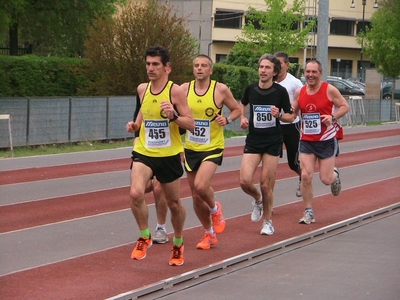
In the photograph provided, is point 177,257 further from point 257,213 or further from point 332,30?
point 332,30

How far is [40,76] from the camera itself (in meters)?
27.7

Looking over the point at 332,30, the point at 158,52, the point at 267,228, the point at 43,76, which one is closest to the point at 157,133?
the point at 158,52

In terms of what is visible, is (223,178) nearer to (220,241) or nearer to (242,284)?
(220,241)

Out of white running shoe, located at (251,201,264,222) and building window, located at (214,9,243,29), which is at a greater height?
building window, located at (214,9,243,29)

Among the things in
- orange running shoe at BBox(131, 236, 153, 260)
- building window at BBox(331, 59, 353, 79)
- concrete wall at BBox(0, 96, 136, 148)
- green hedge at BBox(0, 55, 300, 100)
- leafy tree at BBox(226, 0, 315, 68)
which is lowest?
orange running shoe at BBox(131, 236, 153, 260)

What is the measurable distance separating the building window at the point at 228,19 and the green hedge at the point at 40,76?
52541 millimetres

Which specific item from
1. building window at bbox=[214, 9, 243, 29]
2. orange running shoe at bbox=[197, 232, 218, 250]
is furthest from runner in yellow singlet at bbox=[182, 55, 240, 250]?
building window at bbox=[214, 9, 243, 29]

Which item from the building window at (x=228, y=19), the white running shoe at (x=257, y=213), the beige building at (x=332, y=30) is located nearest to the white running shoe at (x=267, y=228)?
the white running shoe at (x=257, y=213)

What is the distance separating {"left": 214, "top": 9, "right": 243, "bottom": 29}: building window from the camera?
81.0 m

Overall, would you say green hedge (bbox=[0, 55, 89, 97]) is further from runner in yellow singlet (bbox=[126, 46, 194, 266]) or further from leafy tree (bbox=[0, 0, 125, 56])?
runner in yellow singlet (bbox=[126, 46, 194, 266])

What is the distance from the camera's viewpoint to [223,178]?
58.1ft

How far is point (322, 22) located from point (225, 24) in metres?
59.1

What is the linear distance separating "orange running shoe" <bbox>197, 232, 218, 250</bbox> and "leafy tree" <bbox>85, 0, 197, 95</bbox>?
18.8 meters

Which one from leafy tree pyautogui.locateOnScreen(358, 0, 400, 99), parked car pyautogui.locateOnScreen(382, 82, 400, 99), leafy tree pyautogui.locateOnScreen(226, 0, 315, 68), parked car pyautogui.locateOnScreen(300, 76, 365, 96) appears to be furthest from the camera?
parked car pyautogui.locateOnScreen(382, 82, 400, 99)
